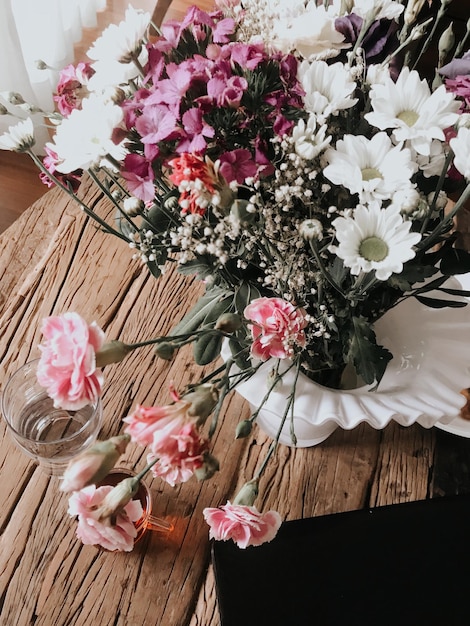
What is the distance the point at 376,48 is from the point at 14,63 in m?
1.43

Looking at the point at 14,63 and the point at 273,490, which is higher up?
the point at 14,63

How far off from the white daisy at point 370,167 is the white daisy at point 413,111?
1 cm

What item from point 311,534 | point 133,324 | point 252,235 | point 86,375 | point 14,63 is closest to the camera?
point 86,375

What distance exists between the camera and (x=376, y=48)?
0.65 meters

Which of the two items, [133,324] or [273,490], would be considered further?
[133,324]

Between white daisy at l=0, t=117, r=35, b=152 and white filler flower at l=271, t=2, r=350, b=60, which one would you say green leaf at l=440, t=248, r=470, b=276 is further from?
white daisy at l=0, t=117, r=35, b=152

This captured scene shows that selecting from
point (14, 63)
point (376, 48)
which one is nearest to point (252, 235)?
point (376, 48)

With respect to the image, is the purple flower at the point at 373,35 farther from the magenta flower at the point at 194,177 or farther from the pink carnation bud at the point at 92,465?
the pink carnation bud at the point at 92,465

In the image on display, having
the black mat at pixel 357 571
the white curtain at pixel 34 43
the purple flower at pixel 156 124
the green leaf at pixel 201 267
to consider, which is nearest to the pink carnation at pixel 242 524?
the black mat at pixel 357 571

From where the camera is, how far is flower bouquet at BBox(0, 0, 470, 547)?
0.51m

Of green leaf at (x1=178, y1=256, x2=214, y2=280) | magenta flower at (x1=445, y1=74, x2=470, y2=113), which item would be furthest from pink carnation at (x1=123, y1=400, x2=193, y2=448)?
magenta flower at (x1=445, y1=74, x2=470, y2=113)

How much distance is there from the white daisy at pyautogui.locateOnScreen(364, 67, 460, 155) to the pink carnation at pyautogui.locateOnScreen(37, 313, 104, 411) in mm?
280

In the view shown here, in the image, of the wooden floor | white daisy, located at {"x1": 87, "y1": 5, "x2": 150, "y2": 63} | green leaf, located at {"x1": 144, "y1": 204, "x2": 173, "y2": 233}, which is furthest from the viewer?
the wooden floor

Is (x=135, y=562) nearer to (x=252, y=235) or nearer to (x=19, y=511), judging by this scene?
(x=19, y=511)
